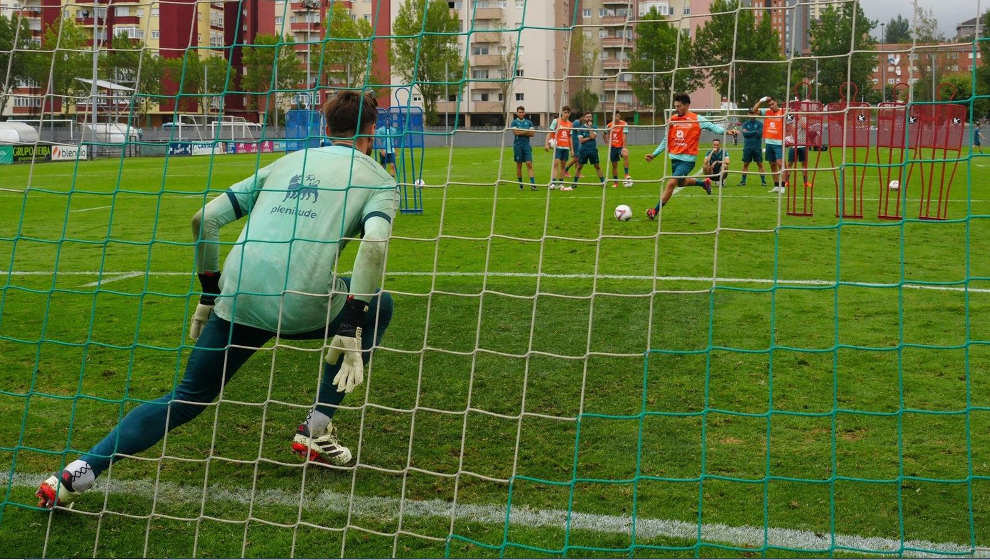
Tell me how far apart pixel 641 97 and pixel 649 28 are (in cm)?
40

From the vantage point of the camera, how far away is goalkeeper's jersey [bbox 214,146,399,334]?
3822 mm

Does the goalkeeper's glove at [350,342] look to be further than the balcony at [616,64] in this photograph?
No

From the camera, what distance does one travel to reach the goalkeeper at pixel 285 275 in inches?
148

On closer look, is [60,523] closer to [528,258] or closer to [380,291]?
[380,291]

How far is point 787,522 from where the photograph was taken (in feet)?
11.7

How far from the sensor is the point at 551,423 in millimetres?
4762

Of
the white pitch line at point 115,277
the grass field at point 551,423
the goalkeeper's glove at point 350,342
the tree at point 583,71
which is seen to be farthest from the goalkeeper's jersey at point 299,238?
the white pitch line at point 115,277

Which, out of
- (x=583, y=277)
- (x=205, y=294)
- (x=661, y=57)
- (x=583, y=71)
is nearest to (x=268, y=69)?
(x=583, y=277)

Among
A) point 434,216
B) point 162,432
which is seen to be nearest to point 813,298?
point 162,432

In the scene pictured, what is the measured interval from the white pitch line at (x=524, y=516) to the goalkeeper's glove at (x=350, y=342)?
1.63 ft

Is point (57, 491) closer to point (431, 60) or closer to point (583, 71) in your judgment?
point (583, 71)

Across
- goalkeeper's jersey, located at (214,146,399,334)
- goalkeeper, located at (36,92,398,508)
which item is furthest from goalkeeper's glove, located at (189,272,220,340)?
goalkeeper's jersey, located at (214,146,399,334)

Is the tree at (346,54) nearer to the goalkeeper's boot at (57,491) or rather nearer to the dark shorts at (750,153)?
the goalkeeper's boot at (57,491)

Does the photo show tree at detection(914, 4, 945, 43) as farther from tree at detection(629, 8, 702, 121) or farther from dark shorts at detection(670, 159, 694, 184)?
dark shorts at detection(670, 159, 694, 184)
